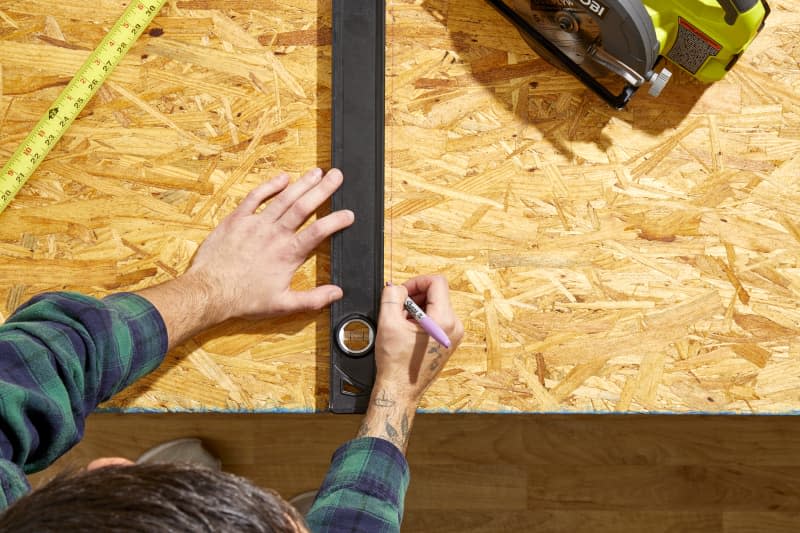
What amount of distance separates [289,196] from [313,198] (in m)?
0.04

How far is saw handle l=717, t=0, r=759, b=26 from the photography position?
877 mm

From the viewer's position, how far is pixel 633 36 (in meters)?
0.90

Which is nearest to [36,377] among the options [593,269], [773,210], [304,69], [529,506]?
[304,69]

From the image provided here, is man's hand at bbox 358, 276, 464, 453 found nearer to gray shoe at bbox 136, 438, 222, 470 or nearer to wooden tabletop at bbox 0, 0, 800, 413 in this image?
wooden tabletop at bbox 0, 0, 800, 413

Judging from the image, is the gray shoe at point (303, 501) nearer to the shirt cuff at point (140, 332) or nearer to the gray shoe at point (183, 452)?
the gray shoe at point (183, 452)

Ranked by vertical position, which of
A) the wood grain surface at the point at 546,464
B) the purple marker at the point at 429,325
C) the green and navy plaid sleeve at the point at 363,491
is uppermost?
the purple marker at the point at 429,325

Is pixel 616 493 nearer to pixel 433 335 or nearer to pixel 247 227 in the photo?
pixel 433 335

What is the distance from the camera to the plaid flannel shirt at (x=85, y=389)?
0.78 metres

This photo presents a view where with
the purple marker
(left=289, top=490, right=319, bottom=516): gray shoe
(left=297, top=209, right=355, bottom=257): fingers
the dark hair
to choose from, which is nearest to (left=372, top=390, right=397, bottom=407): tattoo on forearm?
the purple marker

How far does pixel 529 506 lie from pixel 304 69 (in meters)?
1.11

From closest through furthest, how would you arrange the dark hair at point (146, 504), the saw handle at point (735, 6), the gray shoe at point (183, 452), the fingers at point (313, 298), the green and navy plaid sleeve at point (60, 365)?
the dark hair at point (146, 504), the green and navy plaid sleeve at point (60, 365), the saw handle at point (735, 6), the fingers at point (313, 298), the gray shoe at point (183, 452)

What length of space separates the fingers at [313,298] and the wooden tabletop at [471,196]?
1.3 inches

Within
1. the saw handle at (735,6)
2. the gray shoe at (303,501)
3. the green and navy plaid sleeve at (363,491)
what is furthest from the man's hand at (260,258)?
the gray shoe at (303,501)

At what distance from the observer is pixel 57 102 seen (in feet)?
3.38
